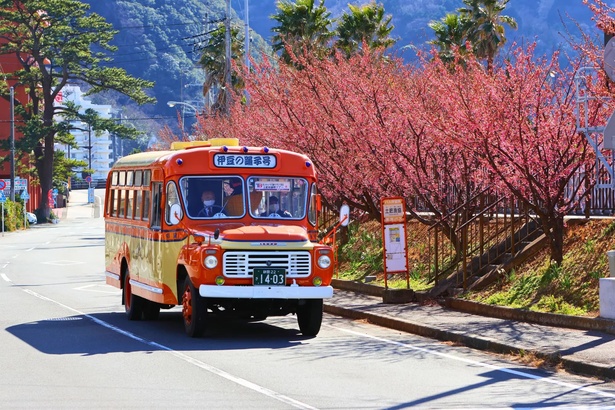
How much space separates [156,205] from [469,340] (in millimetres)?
5374

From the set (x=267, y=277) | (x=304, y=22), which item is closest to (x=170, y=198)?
(x=267, y=277)

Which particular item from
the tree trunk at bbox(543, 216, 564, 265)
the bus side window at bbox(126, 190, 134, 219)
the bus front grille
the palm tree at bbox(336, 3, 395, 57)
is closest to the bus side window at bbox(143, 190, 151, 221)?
the bus side window at bbox(126, 190, 134, 219)

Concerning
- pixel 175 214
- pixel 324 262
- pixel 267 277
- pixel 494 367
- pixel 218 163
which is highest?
pixel 218 163

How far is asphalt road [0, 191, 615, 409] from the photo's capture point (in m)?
11.2

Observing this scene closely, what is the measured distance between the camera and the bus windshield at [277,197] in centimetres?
1742

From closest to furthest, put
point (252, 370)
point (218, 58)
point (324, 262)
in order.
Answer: point (252, 370) → point (324, 262) → point (218, 58)

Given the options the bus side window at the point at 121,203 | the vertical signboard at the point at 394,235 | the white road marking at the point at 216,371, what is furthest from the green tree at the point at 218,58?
the white road marking at the point at 216,371

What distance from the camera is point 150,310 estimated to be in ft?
64.4

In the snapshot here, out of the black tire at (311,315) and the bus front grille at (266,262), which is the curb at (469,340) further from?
the bus front grille at (266,262)

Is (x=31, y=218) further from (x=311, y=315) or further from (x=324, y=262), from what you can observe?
(x=324, y=262)

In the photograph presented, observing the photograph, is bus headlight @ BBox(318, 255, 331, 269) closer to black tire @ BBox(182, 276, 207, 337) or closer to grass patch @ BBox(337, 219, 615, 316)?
black tire @ BBox(182, 276, 207, 337)

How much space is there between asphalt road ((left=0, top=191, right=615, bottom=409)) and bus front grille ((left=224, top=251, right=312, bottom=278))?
3.25ft

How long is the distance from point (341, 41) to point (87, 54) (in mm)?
51520

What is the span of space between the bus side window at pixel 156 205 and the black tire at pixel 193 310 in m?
1.41
